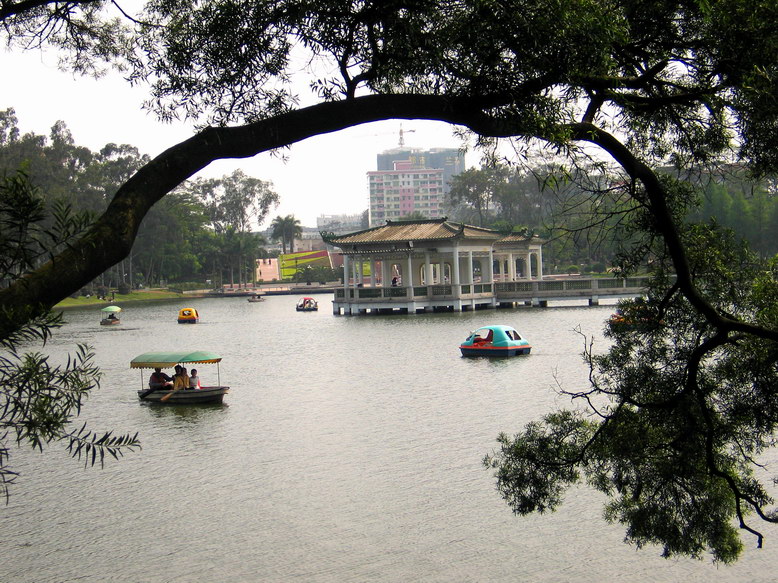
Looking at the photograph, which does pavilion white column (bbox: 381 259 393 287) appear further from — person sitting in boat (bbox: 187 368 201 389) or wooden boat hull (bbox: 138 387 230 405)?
wooden boat hull (bbox: 138 387 230 405)

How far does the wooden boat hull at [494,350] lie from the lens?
29.7 m

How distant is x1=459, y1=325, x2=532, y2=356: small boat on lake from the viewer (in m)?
29.7

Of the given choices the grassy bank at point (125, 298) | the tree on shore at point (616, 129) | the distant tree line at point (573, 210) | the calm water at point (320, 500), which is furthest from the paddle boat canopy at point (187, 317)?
the tree on shore at point (616, 129)

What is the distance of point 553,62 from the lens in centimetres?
486

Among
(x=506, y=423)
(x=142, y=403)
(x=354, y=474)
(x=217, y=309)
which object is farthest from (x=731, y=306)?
(x=217, y=309)

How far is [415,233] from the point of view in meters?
52.2

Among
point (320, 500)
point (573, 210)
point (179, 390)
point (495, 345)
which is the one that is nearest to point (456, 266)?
point (495, 345)

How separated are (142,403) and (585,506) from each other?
13.7m

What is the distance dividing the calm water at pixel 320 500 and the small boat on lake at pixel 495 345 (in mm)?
2999

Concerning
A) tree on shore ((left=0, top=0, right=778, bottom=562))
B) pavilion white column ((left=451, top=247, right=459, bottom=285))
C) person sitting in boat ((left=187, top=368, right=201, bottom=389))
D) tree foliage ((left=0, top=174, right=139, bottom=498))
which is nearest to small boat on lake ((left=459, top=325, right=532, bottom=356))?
person sitting in boat ((left=187, top=368, right=201, bottom=389))

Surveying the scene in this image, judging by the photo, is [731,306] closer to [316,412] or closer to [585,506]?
[585,506]

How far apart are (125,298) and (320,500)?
80.0 metres

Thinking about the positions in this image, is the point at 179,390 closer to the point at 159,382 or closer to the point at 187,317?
the point at 159,382

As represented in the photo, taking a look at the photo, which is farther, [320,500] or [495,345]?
[495,345]
